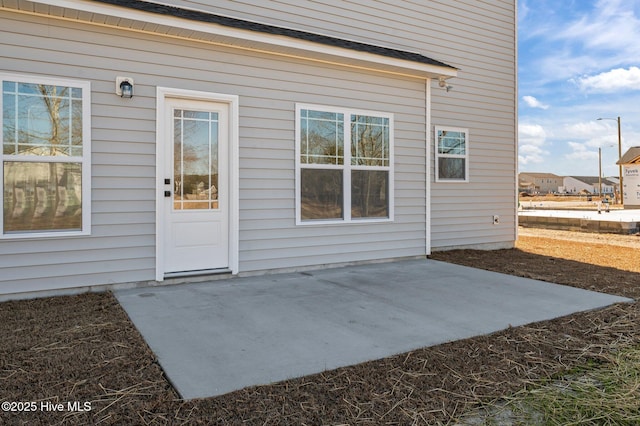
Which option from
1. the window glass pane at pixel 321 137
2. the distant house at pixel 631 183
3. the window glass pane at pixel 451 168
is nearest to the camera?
the window glass pane at pixel 321 137

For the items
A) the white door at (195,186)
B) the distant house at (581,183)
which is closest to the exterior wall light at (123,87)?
the white door at (195,186)

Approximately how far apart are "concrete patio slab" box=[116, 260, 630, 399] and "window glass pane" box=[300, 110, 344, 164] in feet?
5.02

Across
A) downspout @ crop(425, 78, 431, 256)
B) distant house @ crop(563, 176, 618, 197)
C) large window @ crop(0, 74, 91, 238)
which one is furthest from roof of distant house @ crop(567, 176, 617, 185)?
large window @ crop(0, 74, 91, 238)

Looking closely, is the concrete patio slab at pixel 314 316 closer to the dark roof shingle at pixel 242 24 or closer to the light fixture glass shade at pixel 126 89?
the light fixture glass shade at pixel 126 89

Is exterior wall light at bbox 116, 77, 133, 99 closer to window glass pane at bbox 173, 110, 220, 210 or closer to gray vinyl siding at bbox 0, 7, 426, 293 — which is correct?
gray vinyl siding at bbox 0, 7, 426, 293

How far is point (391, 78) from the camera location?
6.56 m

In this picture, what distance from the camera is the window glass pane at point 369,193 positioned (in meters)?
6.36

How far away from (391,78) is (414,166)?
1358 mm

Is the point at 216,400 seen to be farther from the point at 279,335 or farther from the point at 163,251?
the point at 163,251

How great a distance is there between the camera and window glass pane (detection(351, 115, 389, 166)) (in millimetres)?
6312

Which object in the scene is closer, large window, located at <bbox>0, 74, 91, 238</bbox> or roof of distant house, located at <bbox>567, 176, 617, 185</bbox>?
large window, located at <bbox>0, 74, 91, 238</bbox>

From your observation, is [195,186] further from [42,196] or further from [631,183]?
[631,183]

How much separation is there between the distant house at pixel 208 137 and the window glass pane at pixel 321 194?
0.02m

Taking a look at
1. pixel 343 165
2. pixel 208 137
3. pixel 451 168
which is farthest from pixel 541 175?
pixel 208 137
